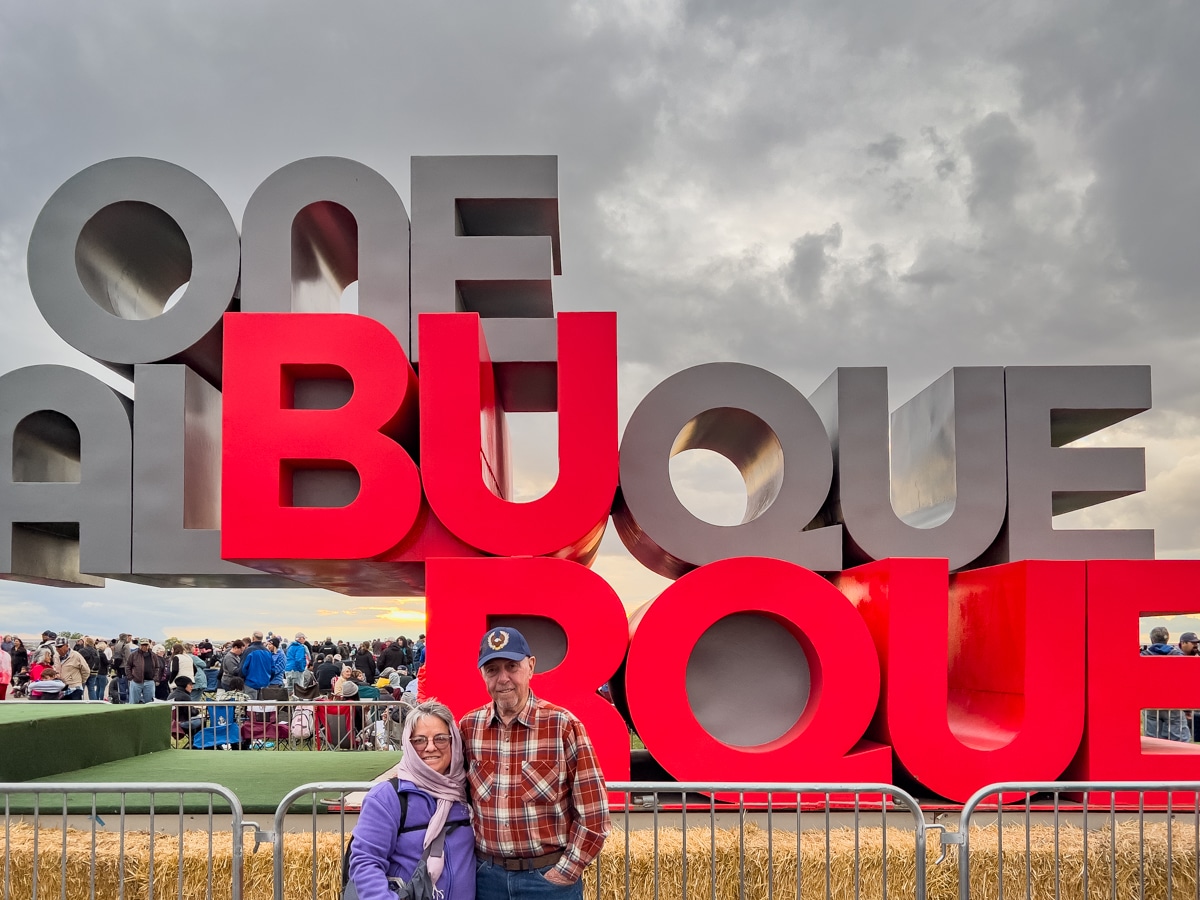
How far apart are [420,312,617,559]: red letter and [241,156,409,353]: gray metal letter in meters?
1.27

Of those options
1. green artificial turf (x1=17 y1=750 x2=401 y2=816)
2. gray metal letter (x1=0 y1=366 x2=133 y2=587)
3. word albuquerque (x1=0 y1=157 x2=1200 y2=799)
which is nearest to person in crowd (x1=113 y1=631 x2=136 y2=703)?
green artificial turf (x1=17 y1=750 x2=401 y2=816)

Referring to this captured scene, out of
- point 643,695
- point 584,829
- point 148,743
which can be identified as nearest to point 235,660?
point 148,743

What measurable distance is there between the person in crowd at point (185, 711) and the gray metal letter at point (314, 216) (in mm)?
5359

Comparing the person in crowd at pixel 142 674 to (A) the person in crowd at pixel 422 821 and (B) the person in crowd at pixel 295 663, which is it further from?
(A) the person in crowd at pixel 422 821

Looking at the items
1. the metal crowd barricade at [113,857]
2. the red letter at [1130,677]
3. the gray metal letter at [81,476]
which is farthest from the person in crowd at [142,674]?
the red letter at [1130,677]

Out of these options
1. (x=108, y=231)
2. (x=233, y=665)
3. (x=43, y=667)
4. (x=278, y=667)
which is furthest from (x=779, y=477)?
(x=43, y=667)

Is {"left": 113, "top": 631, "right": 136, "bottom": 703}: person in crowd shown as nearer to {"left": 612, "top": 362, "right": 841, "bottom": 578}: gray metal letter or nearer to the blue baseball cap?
{"left": 612, "top": 362, "right": 841, "bottom": 578}: gray metal letter

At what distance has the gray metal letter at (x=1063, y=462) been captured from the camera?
8.34m

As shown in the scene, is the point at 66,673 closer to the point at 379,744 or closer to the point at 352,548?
the point at 379,744

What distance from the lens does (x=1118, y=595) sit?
25.3ft

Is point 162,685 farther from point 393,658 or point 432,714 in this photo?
point 432,714

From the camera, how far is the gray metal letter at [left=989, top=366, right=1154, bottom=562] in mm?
8344

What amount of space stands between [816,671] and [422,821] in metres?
5.17

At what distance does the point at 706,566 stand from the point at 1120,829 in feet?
11.4
